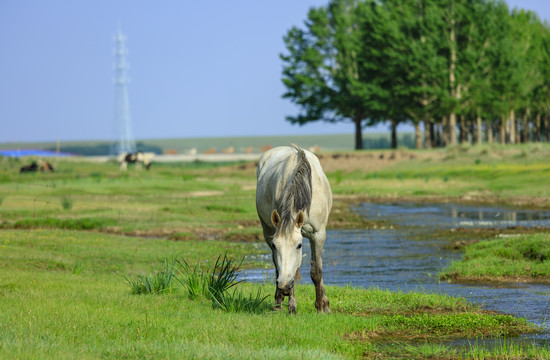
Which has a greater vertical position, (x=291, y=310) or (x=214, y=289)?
(x=214, y=289)

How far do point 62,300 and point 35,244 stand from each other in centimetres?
868

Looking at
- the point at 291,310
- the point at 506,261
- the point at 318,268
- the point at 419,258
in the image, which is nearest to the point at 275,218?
the point at 318,268

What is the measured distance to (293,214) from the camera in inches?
417

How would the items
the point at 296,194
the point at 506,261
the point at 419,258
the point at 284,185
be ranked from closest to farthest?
1. the point at 296,194
2. the point at 284,185
3. the point at 506,261
4. the point at 419,258

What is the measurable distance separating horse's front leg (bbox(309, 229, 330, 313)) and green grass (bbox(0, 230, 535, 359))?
0.66 feet

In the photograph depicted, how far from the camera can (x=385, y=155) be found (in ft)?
221

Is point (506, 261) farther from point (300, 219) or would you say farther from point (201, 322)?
point (201, 322)

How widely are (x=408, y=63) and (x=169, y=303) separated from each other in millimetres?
62425

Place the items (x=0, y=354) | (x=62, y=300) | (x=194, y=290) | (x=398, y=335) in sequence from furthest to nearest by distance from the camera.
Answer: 1. (x=194, y=290)
2. (x=62, y=300)
3. (x=398, y=335)
4. (x=0, y=354)

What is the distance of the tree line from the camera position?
232ft

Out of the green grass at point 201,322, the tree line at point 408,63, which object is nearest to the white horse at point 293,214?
the green grass at point 201,322

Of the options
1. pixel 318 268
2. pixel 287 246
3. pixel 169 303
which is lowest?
pixel 169 303

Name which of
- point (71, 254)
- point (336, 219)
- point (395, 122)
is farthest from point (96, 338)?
point (395, 122)

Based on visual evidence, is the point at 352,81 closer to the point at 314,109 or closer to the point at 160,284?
the point at 314,109
